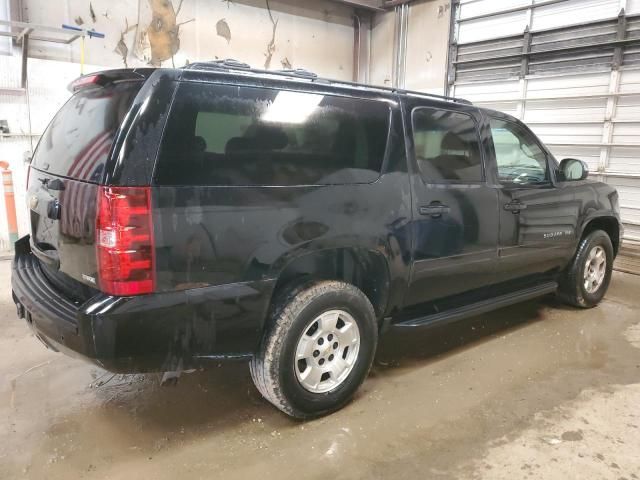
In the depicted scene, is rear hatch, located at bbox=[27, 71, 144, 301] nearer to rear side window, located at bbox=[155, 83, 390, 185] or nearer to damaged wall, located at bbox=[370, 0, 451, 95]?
rear side window, located at bbox=[155, 83, 390, 185]

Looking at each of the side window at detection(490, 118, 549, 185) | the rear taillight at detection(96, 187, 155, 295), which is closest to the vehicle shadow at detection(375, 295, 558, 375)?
the side window at detection(490, 118, 549, 185)

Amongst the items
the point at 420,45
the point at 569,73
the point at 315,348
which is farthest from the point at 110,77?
the point at 420,45

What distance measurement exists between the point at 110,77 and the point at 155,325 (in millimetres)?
1195

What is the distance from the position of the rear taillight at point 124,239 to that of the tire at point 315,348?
27.9 inches

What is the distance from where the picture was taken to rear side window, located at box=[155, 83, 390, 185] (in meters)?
2.03

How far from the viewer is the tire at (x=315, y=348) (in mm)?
2365

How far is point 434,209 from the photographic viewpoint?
2.90 meters

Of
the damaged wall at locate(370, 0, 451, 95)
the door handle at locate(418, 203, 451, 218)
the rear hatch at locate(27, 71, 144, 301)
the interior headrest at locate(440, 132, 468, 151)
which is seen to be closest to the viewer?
the rear hatch at locate(27, 71, 144, 301)

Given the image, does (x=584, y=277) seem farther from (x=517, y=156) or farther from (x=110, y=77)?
(x=110, y=77)

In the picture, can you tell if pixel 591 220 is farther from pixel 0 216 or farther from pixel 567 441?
pixel 0 216

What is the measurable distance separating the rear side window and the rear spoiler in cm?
20

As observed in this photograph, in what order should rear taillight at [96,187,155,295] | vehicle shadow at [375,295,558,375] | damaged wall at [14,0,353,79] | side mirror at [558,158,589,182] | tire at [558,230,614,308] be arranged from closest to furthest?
1. rear taillight at [96,187,155,295]
2. vehicle shadow at [375,295,558,375]
3. side mirror at [558,158,589,182]
4. tire at [558,230,614,308]
5. damaged wall at [14,0,353,79]

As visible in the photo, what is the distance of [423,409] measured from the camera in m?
2.75

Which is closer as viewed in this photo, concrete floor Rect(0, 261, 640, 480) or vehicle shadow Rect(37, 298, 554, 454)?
concrete floor Rect(0, 261, 640, 480)
